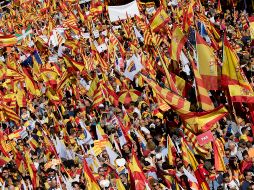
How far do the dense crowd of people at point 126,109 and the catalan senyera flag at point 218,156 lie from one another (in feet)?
0.05

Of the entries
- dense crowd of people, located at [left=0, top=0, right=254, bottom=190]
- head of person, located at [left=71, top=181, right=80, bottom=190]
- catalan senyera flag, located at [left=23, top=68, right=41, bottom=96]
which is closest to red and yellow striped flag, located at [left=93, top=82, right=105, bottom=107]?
dense crowd of people, located at [left=0, top=0, right=254, bottom=190]

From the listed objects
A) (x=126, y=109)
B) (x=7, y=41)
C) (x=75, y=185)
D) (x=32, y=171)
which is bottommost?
(x=7, y=41)

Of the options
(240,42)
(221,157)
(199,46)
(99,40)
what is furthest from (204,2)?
(221,157)

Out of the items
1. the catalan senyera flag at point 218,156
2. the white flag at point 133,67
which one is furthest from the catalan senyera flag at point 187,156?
the white flag at point 133,67

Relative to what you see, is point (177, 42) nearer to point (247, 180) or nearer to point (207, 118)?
point (207, 118)

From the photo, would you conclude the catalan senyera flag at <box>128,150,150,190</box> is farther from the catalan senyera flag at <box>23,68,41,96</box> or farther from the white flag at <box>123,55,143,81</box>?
the catalan senyera flag at <box>23,68,41,96</box>

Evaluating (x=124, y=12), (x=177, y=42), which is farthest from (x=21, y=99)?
(x=177, y=42)

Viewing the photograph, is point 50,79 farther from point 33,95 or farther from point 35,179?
point 35,179

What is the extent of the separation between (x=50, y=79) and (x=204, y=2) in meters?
7.24

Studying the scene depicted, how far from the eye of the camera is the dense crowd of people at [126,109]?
10617 mm

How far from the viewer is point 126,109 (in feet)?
49.4

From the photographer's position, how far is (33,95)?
19719 millimetres

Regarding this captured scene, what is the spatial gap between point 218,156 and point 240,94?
1.18 meters

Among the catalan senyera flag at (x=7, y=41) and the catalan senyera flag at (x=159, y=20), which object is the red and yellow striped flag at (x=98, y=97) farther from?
the catalan senyera flag at (x=7, y=41)
